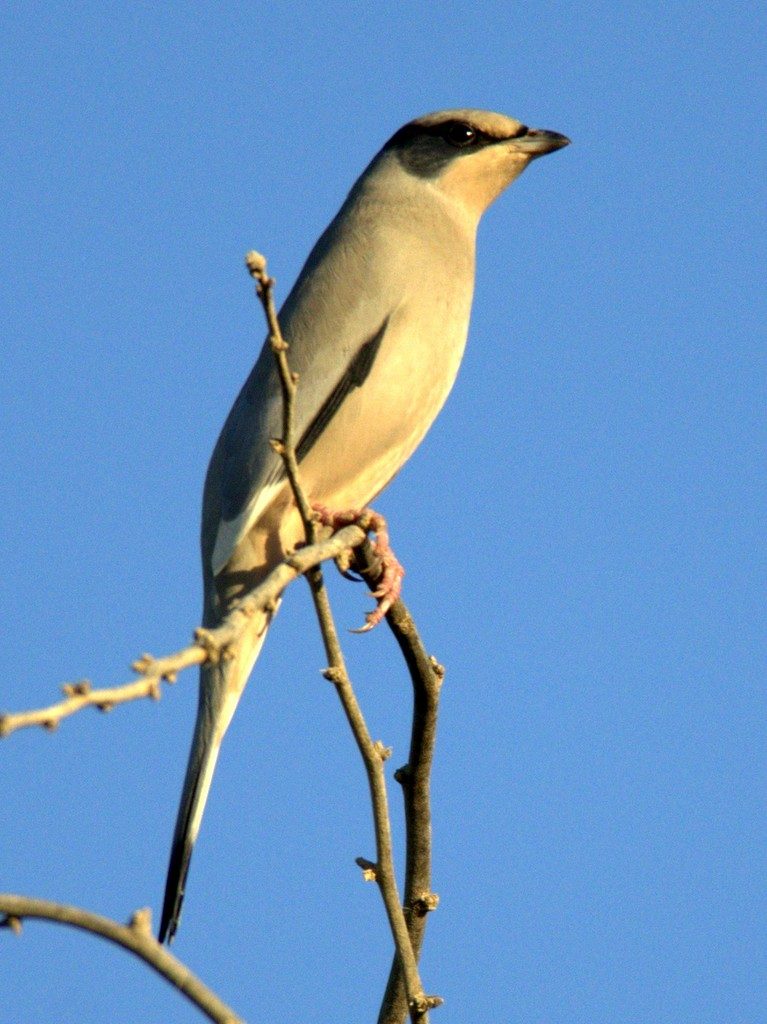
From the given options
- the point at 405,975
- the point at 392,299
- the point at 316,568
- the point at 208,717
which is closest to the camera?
the point at 405,975

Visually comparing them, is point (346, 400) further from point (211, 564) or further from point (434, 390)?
point (211, 564)

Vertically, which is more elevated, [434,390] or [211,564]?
[434,390]

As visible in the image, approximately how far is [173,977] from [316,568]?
151cm

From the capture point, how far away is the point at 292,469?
3352 mm

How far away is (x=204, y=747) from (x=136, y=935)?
2.92m

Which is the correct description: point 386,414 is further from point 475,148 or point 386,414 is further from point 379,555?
point 475,148

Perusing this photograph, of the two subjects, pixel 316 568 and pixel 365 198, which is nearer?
pixel 316 568

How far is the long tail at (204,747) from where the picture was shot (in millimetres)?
4703

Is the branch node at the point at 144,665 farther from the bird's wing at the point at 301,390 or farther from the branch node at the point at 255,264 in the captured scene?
the bird's wing at the point at 301,390

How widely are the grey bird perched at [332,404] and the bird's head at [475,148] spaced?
49cm

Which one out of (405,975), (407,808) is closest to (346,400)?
(407,808)

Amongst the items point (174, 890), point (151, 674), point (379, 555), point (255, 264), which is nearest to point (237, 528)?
point (379, 555)

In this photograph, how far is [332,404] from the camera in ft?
17.5

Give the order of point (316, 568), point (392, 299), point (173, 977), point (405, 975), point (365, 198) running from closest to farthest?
1. point (173, 977)
2. point (405, 975)
3. point (316, 568)
4. point (392, 299)
5. point (365, 198)
